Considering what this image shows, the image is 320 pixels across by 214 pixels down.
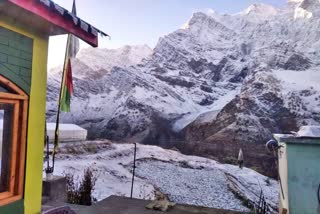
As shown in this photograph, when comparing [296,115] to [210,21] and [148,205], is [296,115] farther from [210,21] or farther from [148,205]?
[210,21]

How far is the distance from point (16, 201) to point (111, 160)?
13.2 m

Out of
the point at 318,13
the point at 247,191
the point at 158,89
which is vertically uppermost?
the point at 318,13

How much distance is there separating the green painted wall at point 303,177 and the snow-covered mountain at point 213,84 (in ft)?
60.7

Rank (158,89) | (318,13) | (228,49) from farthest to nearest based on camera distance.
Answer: (228,49)
(318,13)
(158,89)

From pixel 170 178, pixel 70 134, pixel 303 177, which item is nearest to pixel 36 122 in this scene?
pixel 303 177

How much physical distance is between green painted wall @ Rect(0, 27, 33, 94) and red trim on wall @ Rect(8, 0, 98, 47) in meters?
0.37

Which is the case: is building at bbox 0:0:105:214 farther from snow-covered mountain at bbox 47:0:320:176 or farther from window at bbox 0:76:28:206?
snow-covered mountain at bbox 47:0:320:176

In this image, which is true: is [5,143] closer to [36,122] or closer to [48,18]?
[36,122]

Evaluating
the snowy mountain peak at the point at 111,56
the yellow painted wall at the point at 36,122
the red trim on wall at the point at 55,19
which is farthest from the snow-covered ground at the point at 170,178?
the snowy mountain peak at the point at 111,56

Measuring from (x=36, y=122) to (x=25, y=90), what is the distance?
14.6 inches

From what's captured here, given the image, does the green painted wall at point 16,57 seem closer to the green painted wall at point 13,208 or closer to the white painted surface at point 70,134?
the green painted wall at point 13,208

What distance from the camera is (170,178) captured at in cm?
1394

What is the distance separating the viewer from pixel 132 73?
7494 cm

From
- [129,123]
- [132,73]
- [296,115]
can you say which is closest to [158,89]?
[132,73]
